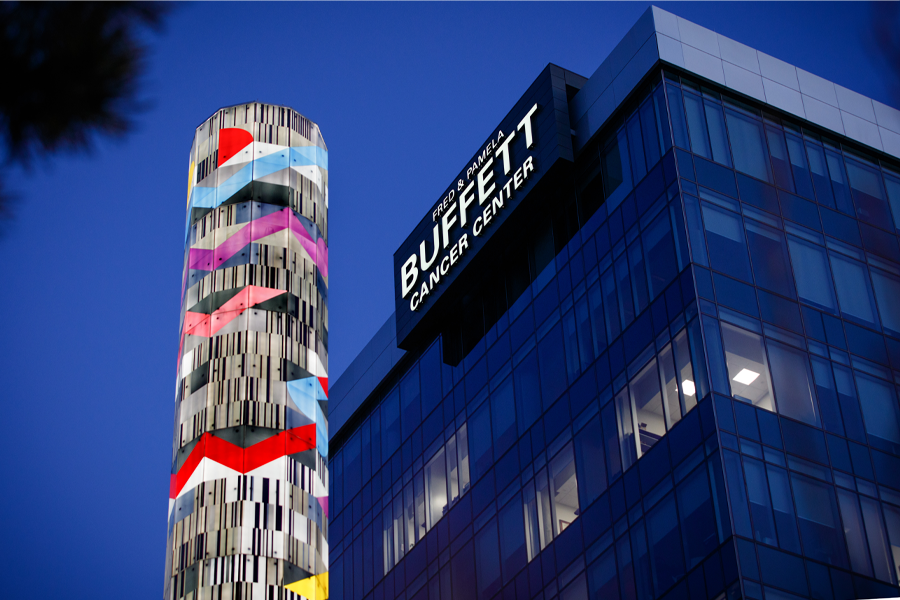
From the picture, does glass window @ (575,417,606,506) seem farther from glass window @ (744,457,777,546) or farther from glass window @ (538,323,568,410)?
glass window @ (744,457,777,546)

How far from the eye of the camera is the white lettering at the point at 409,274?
57.7 metres

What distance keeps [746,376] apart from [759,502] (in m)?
4.60

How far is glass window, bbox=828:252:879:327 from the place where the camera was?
137ft

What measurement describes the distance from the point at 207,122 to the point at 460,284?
18.1m

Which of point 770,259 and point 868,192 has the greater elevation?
point 868,192

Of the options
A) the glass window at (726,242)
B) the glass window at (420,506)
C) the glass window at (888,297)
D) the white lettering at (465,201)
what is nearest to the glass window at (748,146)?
the glass window at (726,242)

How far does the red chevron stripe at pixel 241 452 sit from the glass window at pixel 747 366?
14506 mm

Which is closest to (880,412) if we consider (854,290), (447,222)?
(854,290)

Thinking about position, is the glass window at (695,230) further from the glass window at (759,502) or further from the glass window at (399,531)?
the glass window at (399,531)

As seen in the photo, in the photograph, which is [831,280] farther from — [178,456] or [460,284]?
[178,456]

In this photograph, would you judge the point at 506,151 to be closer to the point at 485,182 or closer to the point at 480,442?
the point at 485,182

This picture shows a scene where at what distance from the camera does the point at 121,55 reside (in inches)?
283

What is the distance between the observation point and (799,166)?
44.8 m

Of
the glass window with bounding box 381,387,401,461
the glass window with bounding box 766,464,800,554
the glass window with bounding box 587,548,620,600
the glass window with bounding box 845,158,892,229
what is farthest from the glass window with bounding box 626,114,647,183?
the glass window with bounding box 381,387,401,461
